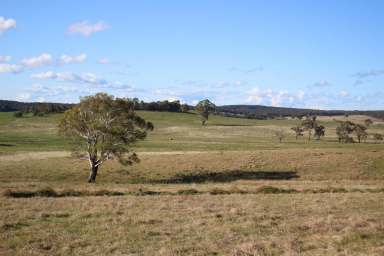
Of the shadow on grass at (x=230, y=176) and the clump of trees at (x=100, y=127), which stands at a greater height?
the clump of trees at (x=100, y=127)

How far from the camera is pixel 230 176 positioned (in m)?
51.5

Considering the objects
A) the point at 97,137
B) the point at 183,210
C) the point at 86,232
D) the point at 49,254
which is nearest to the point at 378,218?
the point at 183,210

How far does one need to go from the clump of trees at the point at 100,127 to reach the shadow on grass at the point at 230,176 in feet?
21.2

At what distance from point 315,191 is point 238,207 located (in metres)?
11.1

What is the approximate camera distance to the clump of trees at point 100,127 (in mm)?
49688

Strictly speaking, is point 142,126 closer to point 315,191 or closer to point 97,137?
point 97,137

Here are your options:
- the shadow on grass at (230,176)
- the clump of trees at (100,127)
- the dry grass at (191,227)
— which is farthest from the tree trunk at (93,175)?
the dry grass at (191,227)

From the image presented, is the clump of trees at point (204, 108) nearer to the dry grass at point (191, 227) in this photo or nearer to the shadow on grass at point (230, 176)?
the shadow on grass at point (230, 176)

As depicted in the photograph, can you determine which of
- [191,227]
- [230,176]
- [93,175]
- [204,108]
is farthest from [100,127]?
[204,108]

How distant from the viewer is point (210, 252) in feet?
41.9

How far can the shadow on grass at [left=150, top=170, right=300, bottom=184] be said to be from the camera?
49.6 meters

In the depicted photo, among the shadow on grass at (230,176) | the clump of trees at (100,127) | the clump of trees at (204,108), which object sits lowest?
the shadow on grass at (230,176)

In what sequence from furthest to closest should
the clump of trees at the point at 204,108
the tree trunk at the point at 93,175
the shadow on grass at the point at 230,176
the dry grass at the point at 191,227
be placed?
the clump of trees at the point at 204,108
the shadow on grass at the point at 230,176
the tree trunk at the point at 93,175
the dry grass at the point at 191,227

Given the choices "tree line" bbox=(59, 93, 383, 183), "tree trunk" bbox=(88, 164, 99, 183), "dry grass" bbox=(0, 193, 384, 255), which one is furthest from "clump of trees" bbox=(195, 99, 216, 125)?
"dry grass" bbox=(0, 193, 384, 255)
